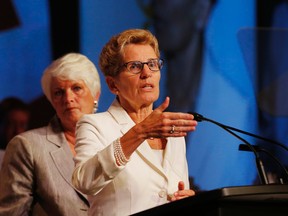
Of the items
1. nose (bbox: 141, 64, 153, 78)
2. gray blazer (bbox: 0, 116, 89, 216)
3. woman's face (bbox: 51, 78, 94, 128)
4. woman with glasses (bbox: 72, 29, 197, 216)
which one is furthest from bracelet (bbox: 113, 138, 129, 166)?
woman's face (bbox: 51, 78, 94, 128)

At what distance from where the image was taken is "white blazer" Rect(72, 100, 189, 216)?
2367mm

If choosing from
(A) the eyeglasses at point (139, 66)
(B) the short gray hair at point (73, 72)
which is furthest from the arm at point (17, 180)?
(A) the eyeglasses at point (139, 66)

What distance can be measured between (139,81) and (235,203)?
2.48 feet

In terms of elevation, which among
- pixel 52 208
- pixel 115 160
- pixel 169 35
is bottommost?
pixel 52 208

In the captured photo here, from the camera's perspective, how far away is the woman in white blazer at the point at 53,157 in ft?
10.1

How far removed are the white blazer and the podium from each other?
432 millimetres

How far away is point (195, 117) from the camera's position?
7.54 ft

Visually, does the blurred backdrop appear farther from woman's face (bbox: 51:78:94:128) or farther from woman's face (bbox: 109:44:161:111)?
woman's face (bbox: 109:44:161:111)

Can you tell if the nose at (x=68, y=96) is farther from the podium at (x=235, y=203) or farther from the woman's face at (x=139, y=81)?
the podium at (x=235, y=203)

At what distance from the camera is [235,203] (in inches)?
75.7

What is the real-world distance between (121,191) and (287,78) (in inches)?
85.1

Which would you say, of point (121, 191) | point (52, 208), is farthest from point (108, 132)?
point (52, 208)

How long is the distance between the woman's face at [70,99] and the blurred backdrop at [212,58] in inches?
32.7

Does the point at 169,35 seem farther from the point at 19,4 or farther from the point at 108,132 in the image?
the point at 108,132
